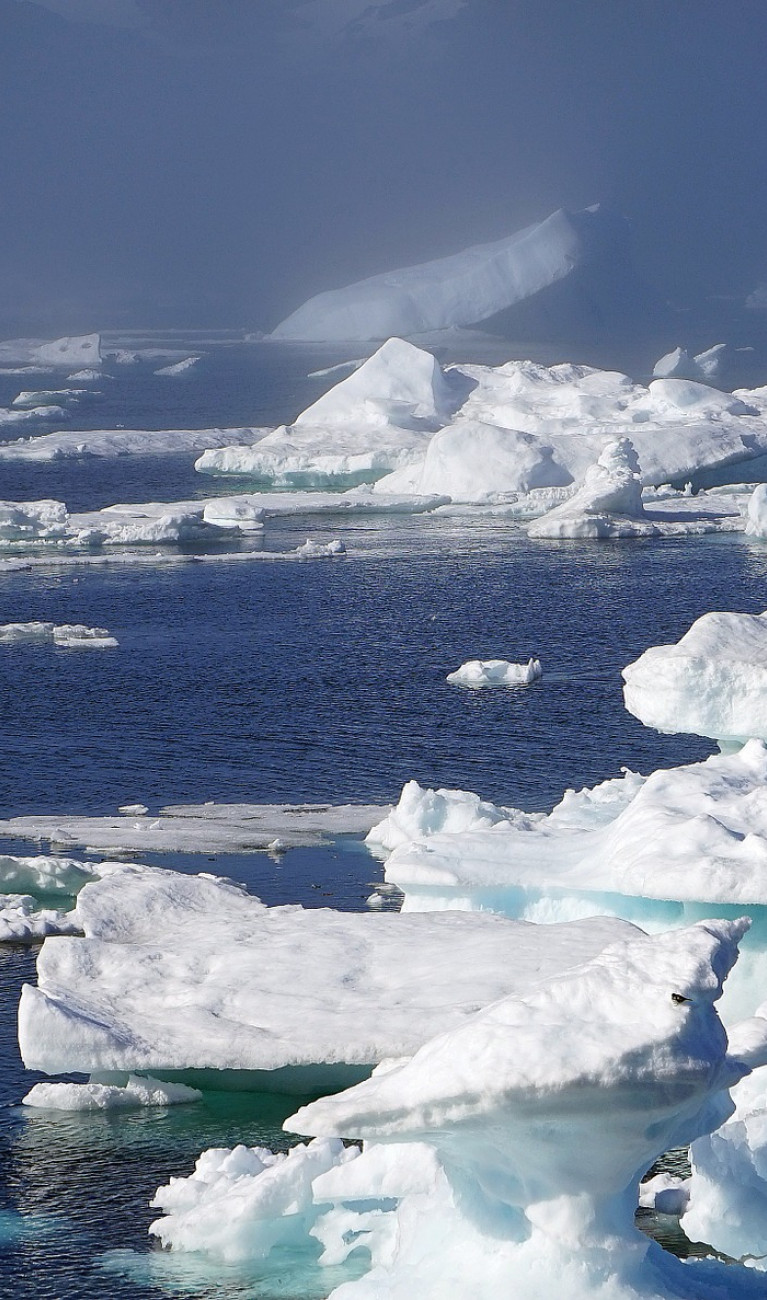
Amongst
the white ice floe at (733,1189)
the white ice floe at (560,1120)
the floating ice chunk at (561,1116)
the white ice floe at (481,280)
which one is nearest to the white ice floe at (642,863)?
the white ice floe at (733,1189)

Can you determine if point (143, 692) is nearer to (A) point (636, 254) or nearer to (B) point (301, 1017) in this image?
(B) point (301, 1017)

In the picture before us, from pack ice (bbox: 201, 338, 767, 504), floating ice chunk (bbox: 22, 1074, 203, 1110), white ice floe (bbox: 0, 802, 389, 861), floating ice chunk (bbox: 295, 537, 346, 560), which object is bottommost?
floating ice chunk (bbox: 22, 1074, 203, 1110)

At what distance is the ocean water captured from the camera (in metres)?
11.8

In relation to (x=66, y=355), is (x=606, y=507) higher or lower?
lower

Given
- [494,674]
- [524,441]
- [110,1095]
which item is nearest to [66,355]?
[524,441]

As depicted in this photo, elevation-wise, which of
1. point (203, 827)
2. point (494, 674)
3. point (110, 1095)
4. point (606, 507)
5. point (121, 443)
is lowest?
point (110, 1095)

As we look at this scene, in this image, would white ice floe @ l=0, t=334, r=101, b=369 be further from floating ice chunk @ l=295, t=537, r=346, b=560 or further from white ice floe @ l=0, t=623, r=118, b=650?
white ice floe @ l=0, t=623, r=118, b=650

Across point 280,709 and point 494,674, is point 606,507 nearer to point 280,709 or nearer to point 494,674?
point 494,674

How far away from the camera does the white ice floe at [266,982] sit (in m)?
12.5

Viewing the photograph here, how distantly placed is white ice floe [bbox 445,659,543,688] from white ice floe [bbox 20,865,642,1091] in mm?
12496

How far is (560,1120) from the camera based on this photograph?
7922 mm

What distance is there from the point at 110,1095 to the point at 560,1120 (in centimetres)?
567

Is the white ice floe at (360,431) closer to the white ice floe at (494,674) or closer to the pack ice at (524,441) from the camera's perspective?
the pack ice at (524,441)

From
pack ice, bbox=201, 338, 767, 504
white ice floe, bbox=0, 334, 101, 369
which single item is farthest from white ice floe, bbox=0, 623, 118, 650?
white ice floe, bbox=0, 334, 101, 369
